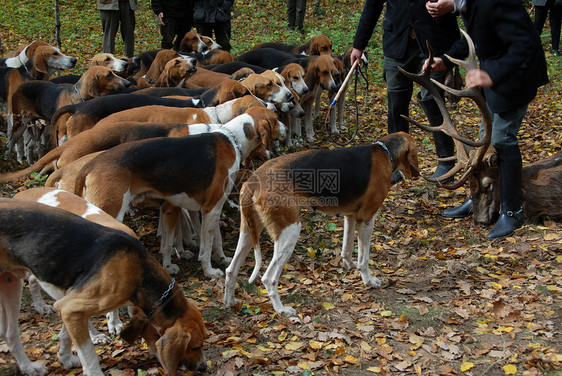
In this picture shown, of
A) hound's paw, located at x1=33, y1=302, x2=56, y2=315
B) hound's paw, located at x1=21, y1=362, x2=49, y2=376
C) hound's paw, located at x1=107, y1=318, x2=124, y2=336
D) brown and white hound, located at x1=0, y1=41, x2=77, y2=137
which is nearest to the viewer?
hound's paw, located at x1=21, y1=362, x2=49, y2=376

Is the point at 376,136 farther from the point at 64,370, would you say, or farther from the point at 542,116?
the point at 64,370

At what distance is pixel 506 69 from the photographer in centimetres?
523

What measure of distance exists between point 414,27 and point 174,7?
280 inches

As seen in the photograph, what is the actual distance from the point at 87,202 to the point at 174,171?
3.15 feet

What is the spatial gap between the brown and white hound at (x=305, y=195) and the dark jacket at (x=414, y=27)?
6.18ft

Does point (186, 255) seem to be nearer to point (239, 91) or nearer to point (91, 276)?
point (239, 91)

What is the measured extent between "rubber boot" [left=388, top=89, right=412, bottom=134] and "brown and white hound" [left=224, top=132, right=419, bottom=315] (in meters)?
1.99

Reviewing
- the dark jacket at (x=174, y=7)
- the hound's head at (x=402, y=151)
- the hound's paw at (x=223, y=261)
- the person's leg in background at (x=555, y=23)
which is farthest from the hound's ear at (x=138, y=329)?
the person's leg in background at (x=555, y=23)

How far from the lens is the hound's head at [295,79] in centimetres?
899

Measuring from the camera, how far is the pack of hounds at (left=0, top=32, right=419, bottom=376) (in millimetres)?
3557

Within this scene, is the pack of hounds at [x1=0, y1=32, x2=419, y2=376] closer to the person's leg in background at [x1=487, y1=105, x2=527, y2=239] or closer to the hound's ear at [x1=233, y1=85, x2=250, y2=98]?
the hound's ear at [x1=233, y1=85, x2=250, y2=98]

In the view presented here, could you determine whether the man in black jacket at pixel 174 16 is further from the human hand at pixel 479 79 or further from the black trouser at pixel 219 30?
the human hand at pixel 479 79

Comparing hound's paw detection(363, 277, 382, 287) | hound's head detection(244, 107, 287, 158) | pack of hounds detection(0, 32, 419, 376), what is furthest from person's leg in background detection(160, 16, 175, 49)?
hound's paw detection(363, 277, 382, 287)

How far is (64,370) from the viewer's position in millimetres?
4035
